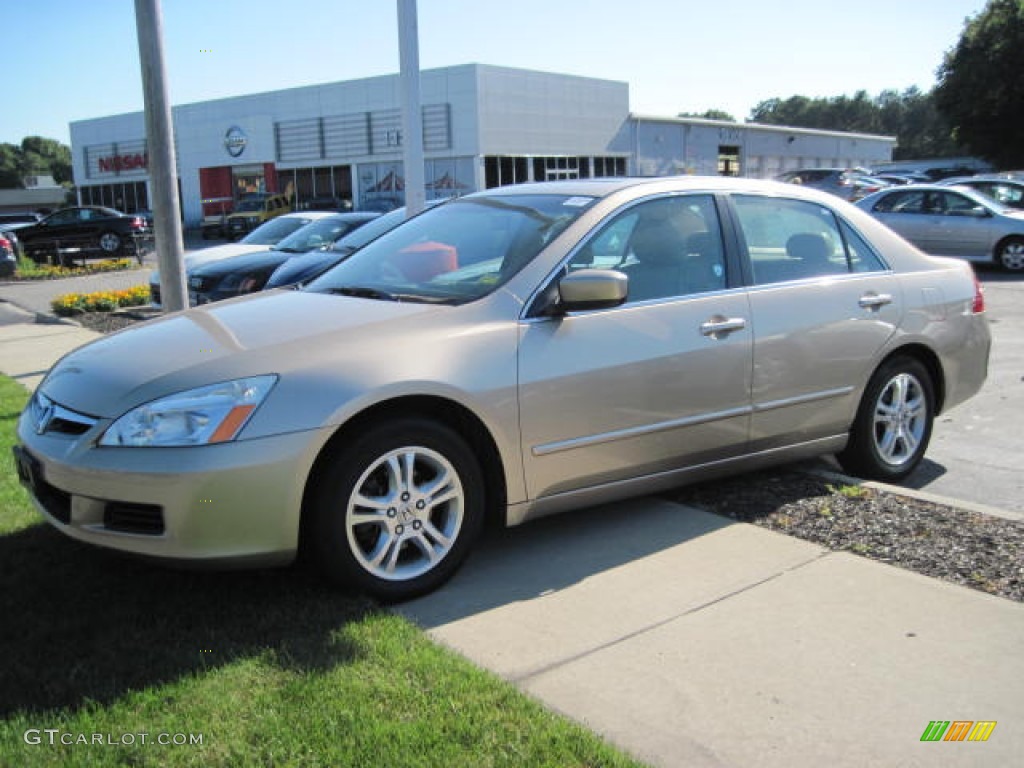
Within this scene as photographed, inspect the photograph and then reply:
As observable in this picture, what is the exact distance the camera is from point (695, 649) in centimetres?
332

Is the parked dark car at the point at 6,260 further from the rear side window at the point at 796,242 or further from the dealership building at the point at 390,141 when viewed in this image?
the rear side window at the point at 796,242

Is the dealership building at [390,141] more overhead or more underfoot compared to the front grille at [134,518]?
more overhead

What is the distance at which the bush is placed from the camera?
13.8m

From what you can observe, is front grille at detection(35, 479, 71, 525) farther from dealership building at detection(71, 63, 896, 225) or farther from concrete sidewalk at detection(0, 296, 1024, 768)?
dealership building at detection(71, 63, 896, 225)

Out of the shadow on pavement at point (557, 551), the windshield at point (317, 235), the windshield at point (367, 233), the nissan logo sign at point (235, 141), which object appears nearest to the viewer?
the shadow on pavement at point (557, 551)

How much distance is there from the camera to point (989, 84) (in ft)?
140

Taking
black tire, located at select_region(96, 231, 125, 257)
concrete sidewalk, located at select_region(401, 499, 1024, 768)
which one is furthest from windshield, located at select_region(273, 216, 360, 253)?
black tire, located at select_region(96, 231, 125, 257)

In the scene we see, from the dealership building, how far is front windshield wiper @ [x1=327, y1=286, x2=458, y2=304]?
30731 mm

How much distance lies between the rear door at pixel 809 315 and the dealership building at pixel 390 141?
3056 centimetres

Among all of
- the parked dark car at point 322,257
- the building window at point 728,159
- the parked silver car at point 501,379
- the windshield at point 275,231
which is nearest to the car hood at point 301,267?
the parked dark car at point 322,257

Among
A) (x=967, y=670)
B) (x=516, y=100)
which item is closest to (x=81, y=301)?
(x=967, y=670)

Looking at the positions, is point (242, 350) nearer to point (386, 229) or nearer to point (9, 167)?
point (386, 229)

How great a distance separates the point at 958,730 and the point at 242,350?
2769 mm

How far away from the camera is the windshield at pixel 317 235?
482 inches
